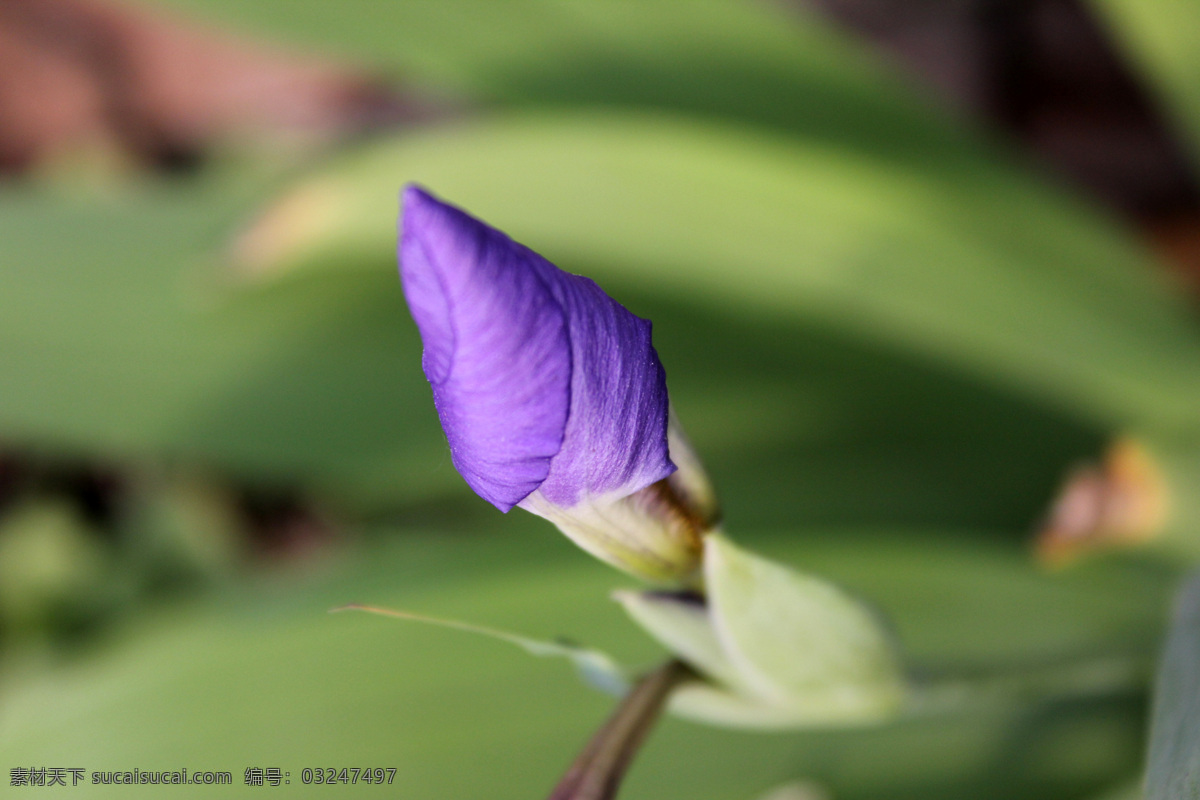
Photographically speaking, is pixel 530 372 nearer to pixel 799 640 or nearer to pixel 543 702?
pixel 799 640

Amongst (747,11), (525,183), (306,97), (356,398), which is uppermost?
(306,97)

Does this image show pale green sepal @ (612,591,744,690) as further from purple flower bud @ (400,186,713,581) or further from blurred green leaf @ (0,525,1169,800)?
blurred green leaf @ (0,525,1169,800)

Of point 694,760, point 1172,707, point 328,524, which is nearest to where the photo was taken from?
point 1172,707

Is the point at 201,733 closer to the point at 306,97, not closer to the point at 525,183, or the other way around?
the point at 525,183

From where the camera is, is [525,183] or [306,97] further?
[306,97]

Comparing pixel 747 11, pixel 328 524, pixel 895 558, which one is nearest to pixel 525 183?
pixel 747 11

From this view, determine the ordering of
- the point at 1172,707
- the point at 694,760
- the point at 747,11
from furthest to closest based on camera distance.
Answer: the point at 747,11 < the point at 694,760 < the point at 1172,707

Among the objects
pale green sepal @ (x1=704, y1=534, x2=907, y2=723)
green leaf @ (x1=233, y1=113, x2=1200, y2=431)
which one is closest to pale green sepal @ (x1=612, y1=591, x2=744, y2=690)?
pale green sepal @ (x1=704, y1=534, x2=907, y2=723)

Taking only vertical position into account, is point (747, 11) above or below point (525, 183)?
above
